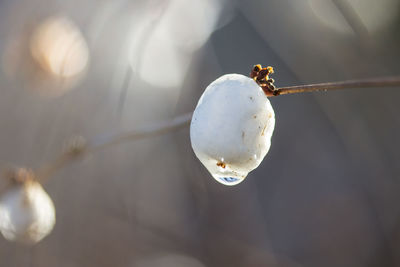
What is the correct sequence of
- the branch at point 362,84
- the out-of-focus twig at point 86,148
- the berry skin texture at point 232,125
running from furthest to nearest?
the out-of-focus twig at point 86,148
the berry skin texture at point 232,125
the branch at point 362,84

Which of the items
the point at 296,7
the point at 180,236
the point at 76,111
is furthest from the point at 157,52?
the point at 180,236

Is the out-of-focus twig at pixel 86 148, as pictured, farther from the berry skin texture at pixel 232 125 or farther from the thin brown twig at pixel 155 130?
the berry skin texture at pixel 232 125

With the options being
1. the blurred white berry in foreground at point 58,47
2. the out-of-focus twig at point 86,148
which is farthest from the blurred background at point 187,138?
the out-of-focus twig at point 86,148

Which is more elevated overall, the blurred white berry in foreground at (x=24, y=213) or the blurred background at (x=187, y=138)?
the blurred white berry in foreground at (x=24, y=213)

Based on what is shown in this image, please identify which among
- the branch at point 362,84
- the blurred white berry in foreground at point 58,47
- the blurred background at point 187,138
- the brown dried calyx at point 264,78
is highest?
the branch at point 362,84

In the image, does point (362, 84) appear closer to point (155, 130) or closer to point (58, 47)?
point (155, 130)

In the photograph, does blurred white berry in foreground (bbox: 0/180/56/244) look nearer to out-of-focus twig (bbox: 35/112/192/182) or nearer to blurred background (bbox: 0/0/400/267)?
out-of-focus twig (bbox: 35/112/192/182)

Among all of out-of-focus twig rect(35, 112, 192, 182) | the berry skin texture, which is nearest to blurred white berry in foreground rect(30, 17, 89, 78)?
out-of-focus twig rect(35, 112, 192, 182)
